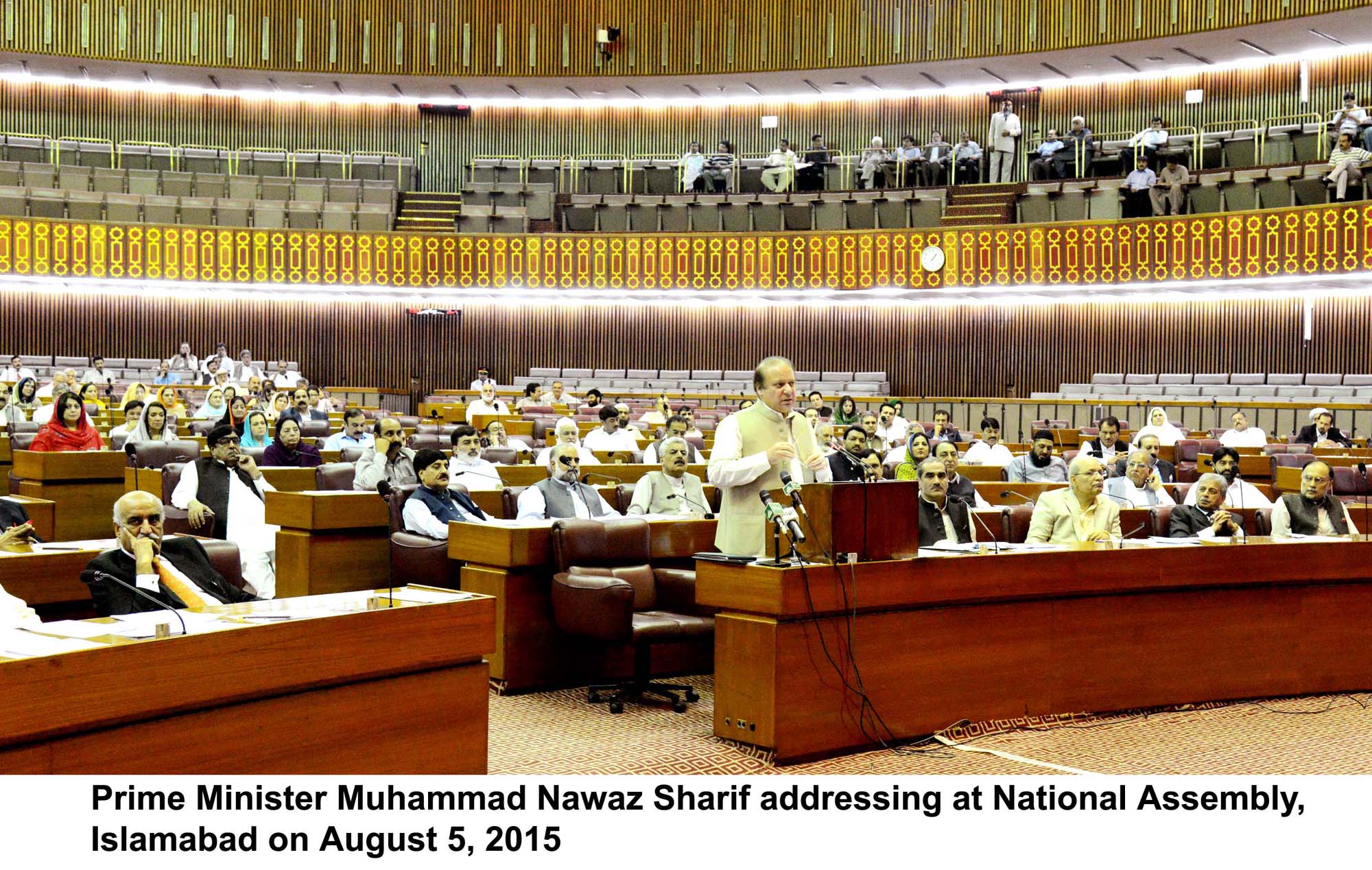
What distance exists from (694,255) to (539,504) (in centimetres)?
1233

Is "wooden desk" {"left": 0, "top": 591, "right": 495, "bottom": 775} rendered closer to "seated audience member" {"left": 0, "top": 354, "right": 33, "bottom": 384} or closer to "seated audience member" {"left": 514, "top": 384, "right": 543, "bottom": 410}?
"seated audience member" {"left": 514, "top": 384, "right": 543, "bottom": 410}

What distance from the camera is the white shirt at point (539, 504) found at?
5617 millimetres

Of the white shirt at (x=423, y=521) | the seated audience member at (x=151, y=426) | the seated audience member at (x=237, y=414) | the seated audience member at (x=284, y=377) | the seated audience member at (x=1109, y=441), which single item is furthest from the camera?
the seated audience member at (x=284, y=377)

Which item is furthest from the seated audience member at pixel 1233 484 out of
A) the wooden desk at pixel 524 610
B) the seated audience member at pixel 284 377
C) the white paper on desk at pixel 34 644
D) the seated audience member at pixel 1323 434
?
the seated audience member at pixel 284 377

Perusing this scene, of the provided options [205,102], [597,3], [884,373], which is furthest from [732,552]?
[205,102]

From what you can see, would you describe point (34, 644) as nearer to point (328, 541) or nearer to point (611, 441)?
point (328, 541)

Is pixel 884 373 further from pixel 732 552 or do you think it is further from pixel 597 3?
pixel 732 552

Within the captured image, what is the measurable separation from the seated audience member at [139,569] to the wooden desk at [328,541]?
1.90 meters

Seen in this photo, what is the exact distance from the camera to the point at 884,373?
17.6 m

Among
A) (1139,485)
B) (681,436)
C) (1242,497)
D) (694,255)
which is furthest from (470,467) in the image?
(694,255)

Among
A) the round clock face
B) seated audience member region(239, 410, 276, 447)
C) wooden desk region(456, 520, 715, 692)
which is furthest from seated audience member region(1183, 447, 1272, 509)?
the round clock face

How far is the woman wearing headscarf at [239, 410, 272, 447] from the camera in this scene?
786 centimetres

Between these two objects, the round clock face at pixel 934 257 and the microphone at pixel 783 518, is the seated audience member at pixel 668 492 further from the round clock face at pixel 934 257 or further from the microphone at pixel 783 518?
the round clock face at pixel 934 257

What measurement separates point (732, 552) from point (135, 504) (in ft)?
6.47
